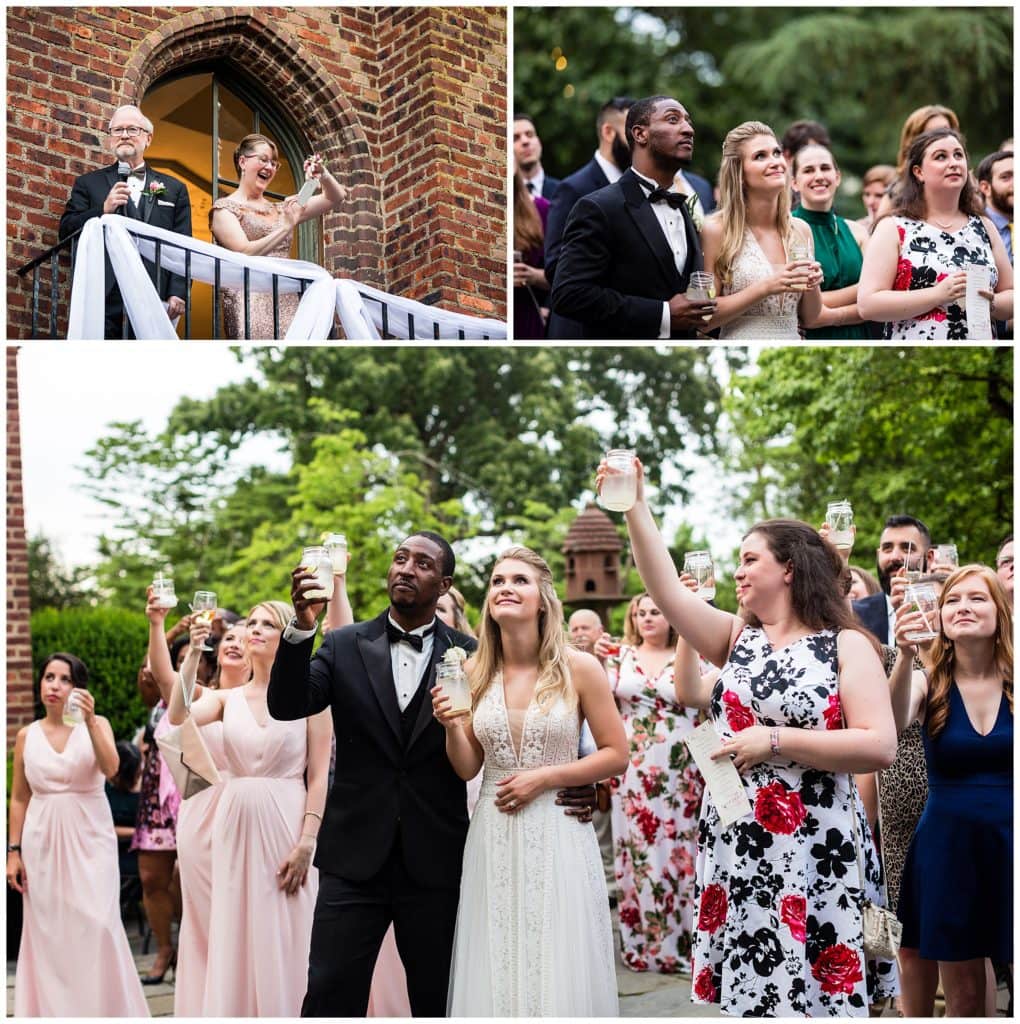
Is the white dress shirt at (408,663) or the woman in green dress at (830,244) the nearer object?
the white dress shirt at (408,663)

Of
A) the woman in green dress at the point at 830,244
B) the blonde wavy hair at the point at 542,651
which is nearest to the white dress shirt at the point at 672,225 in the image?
the woman in green dress at the point at 830,244

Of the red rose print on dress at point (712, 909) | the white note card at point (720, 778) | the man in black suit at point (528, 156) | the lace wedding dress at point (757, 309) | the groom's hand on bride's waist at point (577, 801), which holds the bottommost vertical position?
the red rose print on dress at point (712, 909)

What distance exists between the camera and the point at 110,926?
6.24 metres

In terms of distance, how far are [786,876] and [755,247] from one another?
275 cm

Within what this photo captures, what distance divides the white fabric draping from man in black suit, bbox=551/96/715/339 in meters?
3.01

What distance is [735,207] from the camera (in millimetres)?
5785

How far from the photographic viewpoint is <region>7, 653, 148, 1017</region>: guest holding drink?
613cm

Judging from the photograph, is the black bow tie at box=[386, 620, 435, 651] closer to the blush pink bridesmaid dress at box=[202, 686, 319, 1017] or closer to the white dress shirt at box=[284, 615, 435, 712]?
the white dress shirt at box=[284, 615, 435, 712]

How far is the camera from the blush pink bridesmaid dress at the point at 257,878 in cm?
541

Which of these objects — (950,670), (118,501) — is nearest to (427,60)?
(950,670)

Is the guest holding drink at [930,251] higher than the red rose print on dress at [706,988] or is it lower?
higher

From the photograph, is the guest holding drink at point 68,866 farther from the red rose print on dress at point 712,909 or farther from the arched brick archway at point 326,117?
the arched brick archway at point 326,117

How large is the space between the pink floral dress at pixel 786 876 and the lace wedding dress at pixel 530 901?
40 cm

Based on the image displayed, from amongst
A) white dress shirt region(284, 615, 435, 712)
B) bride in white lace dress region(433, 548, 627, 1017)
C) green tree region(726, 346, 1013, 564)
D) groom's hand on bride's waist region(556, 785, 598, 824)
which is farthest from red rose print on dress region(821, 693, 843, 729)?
green tree region(726, 346, 1013, 564)
